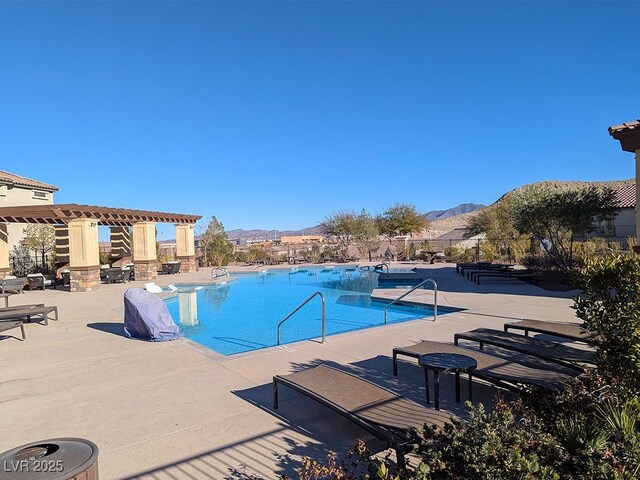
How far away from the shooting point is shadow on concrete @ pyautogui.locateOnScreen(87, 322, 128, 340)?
8.46 meters

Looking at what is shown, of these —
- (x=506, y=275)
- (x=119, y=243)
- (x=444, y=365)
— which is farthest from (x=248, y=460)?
(x=119, y=243)

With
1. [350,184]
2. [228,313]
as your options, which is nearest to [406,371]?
[228,313]

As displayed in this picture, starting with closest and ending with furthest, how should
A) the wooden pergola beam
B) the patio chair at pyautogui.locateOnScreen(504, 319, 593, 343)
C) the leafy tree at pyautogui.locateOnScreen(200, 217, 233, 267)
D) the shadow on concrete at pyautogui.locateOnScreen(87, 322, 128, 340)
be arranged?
1. the patio chair at pyautogui.locateOnScreen(504, 319, 593, 343)
2. the shadow on concrete at pyautogui.locateOnScreen(87, 322, 128, 340)
3. the wooden pergola beam
4. the leafy tree at pyautogui.locateOnScreen(200, 217, 233, 267)

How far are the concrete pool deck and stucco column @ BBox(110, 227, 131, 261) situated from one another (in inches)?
645

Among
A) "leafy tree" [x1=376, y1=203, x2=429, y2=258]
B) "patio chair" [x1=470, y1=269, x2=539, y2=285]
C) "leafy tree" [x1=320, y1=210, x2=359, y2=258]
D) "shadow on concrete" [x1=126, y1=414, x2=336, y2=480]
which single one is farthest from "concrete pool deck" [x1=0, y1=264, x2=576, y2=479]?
"leafy tree" [x1=376, y1=203, x2=429, y2=258]

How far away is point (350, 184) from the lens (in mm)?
54562

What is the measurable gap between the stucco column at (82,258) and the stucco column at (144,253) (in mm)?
3177

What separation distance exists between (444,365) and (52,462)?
134 inches

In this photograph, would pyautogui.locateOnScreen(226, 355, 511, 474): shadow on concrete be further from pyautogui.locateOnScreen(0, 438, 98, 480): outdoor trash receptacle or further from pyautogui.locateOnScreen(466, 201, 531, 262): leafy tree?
pyautogui.locateOnScreen(466, 201, 531, 262): leafy tree

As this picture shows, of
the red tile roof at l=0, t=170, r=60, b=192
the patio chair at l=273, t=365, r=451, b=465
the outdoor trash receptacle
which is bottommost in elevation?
the patio chair at l=273, t=365, r=451, b=465

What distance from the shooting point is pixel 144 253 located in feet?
66.3

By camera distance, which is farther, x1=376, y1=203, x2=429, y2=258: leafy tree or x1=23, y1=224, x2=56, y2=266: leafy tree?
x1=376, y1=203, x2=429, y2=258: leafy tree

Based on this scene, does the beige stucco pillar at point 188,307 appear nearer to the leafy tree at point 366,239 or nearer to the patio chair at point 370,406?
the patio chair at point 370,406

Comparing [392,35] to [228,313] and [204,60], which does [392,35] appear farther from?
[228,313]
